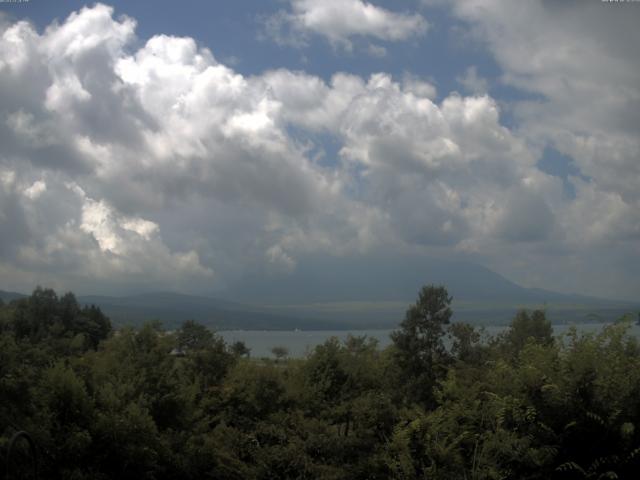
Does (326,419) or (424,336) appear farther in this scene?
(424,336)

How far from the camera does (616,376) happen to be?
10.6 meters

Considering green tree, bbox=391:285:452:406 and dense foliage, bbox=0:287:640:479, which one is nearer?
dense foliage, bbox=0:287:640:479

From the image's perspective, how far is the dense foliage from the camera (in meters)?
10.6

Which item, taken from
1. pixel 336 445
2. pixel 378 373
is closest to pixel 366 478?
pixel 336 445

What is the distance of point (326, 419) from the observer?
1684 centimetres

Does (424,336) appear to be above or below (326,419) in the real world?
above

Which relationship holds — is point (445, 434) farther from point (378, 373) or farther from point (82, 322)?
point (82, 322)

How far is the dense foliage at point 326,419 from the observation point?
1059cm

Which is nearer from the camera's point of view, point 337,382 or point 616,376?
point 616,376

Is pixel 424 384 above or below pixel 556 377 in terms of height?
below

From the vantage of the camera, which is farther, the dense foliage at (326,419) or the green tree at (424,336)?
the green tree at (424,336)

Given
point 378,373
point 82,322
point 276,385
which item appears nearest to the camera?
point 276,385

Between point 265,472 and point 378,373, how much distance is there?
9559mm

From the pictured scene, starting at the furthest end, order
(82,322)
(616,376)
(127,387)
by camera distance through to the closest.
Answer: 1. (82,322)
2. (127,387)
3. (616,376)
